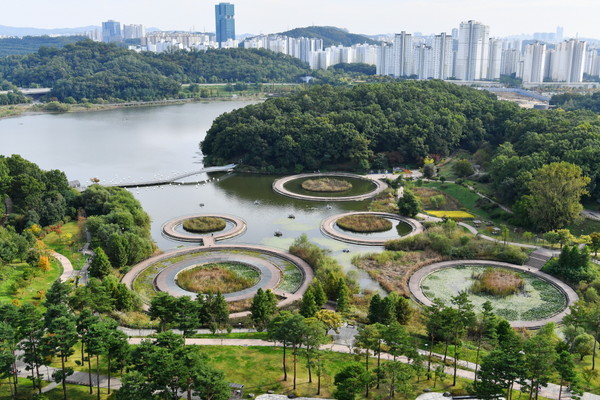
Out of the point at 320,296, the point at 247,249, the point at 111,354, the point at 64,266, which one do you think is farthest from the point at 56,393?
the point at 247,249

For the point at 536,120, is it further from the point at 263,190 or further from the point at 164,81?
the point at 164,81

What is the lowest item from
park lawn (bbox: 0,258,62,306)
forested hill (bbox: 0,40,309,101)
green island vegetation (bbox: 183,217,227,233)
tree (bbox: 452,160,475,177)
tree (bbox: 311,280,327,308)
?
green island vegetation (bbox: 183,217,227,233)

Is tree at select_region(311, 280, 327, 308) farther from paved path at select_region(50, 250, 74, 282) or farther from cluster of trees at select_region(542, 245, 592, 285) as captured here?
cluster of trees at select_region(542, 245, 592, 285)

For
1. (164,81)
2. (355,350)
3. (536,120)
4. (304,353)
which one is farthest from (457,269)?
(164,81)

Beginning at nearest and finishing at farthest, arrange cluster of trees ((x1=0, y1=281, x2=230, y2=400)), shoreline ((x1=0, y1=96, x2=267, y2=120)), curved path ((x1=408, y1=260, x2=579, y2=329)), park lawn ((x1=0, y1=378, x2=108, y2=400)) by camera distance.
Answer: cluster of trees ((x1=0, y1=281, x2=230, y2=400)) → park lawn ((x1=0, y1=378, x2=108, y2=400)) → curved path ((x1=408, y1=260, x2=579, y2=329)) → shoreline ((x1=0, y1=96, x2=267, y2=120))

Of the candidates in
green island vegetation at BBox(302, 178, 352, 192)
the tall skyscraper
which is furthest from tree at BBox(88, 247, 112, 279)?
the tall skyscraper

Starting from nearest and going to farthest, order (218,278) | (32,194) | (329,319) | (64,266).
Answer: (329,319) → (218,278) → (64,266) → (32,194)

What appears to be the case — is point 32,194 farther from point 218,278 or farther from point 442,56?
point 442,56
